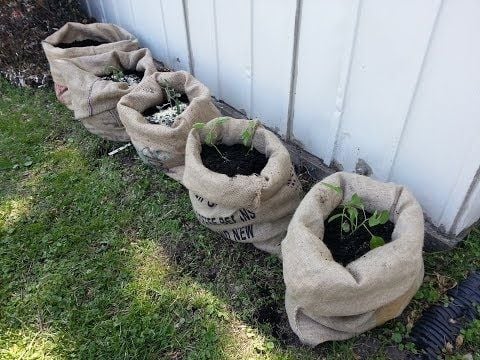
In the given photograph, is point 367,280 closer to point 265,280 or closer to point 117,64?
point 265,280

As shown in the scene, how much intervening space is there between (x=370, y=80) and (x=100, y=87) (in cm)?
158

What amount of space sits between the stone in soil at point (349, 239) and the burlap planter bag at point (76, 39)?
6.61ft

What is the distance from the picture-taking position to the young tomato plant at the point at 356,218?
1564mm

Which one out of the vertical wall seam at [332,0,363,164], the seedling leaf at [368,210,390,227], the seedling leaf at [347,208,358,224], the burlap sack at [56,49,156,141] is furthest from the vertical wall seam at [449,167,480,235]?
the burlap sack at [56,49,156,141]

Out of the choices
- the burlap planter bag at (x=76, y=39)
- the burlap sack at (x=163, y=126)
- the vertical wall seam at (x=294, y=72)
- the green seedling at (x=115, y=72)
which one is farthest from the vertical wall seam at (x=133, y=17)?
the vertical wall seam at (x=294, y=72)

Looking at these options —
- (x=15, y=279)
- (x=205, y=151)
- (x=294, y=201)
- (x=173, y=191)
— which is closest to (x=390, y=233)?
(x=294, y=201)

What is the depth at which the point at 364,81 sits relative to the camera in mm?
1829

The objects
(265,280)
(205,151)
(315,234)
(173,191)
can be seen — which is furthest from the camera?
(173,191)

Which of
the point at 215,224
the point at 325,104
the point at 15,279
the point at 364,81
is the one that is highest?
the point at 364,81

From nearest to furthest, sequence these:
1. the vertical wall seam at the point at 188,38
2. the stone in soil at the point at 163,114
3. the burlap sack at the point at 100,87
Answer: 1. the stone in soil at the point at 163,114
2. the burlap sack at the point at 100,87
3. the vertical wall seam at the point at 188,38

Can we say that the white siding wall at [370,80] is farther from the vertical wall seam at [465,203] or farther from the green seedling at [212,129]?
the green seedling at [212,129]

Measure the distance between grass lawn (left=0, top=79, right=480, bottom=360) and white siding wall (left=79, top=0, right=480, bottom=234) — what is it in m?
0.47

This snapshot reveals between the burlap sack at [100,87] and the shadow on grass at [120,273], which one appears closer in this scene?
the shadow on grass at [120,273]

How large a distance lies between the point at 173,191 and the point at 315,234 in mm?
1062
